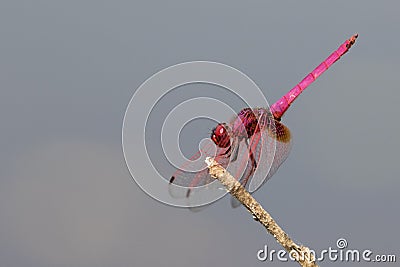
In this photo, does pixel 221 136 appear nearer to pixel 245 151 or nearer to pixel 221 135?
pixel 221 135

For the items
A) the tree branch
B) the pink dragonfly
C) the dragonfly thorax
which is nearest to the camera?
the tree branch

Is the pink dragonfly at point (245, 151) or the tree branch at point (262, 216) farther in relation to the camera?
the pink dragonfly at point (245, 151)

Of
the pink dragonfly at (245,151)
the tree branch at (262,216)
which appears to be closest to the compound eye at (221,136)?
Result: the pink dragonfly at (245,151)

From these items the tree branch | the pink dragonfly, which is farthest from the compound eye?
the tree branch

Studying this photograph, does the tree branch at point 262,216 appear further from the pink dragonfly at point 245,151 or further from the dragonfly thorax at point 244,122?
the dragonfly thorax at point 244,122

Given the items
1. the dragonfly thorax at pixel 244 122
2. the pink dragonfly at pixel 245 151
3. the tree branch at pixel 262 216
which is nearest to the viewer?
the tree branch at pixel 262 216

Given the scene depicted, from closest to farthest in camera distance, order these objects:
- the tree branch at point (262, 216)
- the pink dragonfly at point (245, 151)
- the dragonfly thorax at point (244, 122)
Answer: the tree branch at point (262, 216) < the pink dragonfly at point (245, 151) < the dragonfly thorax at point (244, 122)

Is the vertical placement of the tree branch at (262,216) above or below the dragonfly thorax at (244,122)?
below

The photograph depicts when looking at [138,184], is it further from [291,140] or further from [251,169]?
[291,140]

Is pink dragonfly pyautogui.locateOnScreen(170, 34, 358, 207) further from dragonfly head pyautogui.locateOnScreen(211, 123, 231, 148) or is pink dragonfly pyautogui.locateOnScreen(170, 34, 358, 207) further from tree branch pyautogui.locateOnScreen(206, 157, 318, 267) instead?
tree branch pyautogui.locateOnScreen(206, 157, 318, 267)

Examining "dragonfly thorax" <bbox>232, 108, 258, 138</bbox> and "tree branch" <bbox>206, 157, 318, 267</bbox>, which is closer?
"tree branch" <bbox>206, 157, 318, 267</bbox>
